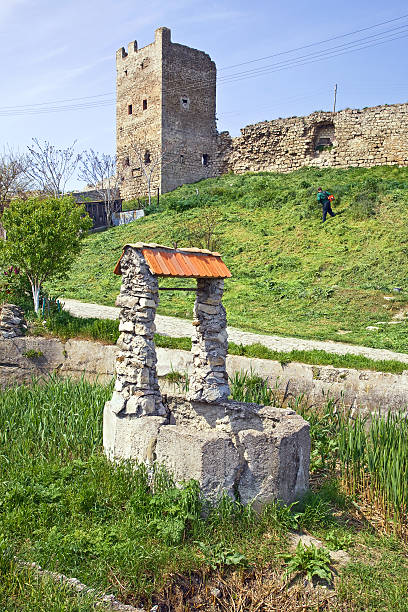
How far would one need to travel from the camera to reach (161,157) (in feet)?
100

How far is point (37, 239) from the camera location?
11.3 m

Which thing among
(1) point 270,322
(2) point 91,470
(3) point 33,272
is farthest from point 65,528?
(1) point 270,322

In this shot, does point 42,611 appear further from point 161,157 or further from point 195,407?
point 161,157

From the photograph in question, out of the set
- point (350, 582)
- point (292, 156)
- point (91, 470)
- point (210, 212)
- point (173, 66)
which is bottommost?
point (350, 582)

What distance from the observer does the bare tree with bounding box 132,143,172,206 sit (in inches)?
1206

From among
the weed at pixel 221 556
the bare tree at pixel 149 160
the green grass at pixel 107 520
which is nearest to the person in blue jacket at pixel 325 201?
the bare tree at pixel 149 160

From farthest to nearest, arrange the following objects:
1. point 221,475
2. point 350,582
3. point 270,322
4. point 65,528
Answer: point 270,322
point 221,475
point 65,528
point 350,582

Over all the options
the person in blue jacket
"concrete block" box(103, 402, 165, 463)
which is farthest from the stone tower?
"concrete block" box(103, 402, 165, 463)

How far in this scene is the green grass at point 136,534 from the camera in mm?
4258

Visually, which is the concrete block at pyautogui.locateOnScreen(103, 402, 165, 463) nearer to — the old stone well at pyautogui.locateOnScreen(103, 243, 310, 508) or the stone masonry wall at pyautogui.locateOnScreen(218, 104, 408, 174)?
the old stone well at pyautogui.locateOnScreen(103, 243, 310, 508)

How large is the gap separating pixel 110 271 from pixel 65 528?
14.3 m

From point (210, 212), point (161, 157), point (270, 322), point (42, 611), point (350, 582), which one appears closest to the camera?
point (42, 611)

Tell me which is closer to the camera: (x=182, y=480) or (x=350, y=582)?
(x=350, y=582)

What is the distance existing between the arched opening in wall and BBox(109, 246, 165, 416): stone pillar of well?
22405mm
